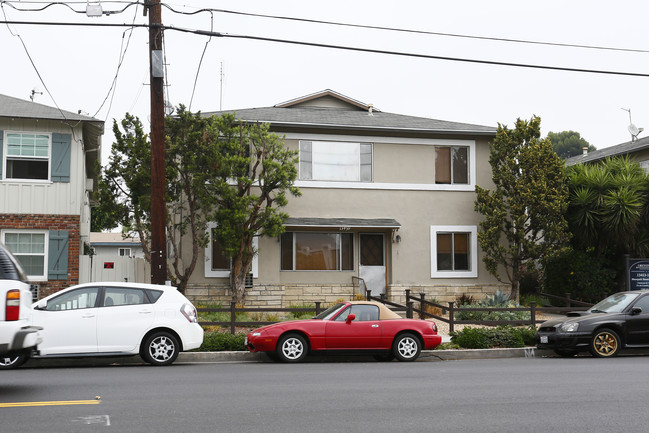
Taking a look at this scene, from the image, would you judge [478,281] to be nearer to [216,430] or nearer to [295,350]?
[295,350]

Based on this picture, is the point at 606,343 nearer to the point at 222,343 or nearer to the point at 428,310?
the point at 428,310

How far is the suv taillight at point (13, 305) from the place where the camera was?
8.48 m

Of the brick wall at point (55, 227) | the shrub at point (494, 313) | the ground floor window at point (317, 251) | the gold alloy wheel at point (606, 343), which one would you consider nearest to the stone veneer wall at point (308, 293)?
the ground floor window at point (317, 251)

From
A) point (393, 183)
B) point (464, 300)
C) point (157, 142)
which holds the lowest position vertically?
point (464, 300)

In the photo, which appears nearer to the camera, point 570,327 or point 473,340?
point 570,327

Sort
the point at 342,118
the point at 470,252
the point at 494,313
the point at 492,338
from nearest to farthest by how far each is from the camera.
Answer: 1. the point at 492,338
2. the point at 494,313
3. the point at 470,252
4. the point at 342,118

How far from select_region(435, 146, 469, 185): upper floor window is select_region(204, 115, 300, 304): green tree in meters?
5.36

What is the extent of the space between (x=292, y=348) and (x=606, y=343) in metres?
6.52

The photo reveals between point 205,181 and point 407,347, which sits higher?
point 205,181

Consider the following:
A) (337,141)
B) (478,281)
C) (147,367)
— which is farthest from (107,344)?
(478,281)

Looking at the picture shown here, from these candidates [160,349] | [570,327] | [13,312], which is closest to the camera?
[13,312]

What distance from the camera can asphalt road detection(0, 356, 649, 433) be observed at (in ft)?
23.4

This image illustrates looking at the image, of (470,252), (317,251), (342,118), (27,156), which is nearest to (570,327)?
(470,252)

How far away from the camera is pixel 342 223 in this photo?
2139 centimetres
